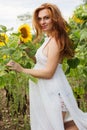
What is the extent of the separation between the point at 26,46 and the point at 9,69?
33cm

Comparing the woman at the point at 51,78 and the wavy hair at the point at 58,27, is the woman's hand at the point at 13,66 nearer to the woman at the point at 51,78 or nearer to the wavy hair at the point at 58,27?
the woman at the point at 51,78

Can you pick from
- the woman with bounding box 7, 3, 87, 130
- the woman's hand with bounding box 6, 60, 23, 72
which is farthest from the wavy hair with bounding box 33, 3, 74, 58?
the woman's hand with bounding box 6, 60, 23, 72

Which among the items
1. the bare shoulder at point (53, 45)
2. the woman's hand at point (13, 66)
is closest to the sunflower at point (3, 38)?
the woman's hand at point (13, 66)

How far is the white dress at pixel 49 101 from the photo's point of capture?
221cm

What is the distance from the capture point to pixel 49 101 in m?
2.22

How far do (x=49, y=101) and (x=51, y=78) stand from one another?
121 millimetres

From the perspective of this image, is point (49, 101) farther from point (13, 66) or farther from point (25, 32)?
point (25, 32)

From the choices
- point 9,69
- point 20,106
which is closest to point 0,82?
point 9,69

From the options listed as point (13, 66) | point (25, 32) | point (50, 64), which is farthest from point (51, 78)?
point (25, 32)

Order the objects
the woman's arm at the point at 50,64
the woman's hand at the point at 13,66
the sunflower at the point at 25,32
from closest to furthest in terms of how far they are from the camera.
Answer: the woman's hand at the point at 13,66 < the woman's arm at the point at 50,64 < the sunflower at the point at 25,32

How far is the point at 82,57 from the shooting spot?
8.86 feet

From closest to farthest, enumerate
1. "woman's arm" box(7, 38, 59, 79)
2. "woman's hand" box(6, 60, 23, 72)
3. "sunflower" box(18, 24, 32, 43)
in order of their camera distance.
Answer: "woman's hand" box(6, 60, 23, 72)
"woman's arm" box(7, 38, 59, 79)
"sunflower" box(18, 24, 32, 43)

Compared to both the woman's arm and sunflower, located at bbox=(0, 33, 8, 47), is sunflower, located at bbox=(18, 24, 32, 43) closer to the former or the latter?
sunflower, located at bbox=(0, 33, 8, 47)

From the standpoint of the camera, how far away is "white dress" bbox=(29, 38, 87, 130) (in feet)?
7.25
